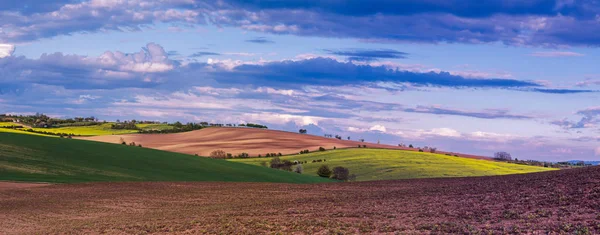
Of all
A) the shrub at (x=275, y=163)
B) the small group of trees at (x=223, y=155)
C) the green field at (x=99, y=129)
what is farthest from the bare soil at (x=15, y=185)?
the green field at (x=99, y=129)

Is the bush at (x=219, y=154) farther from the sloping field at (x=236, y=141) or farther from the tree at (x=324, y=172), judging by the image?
the tree at (x=324, y=172)

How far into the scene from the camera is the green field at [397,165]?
276 feet

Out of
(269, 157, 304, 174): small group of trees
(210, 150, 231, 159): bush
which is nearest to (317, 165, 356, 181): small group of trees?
(269, 157, 304, 174): small group of trees

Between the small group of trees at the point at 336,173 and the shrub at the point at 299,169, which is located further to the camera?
the shrub at the point at 299,169

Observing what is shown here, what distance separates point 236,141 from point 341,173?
38366mm

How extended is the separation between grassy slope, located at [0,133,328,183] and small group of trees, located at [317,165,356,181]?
31.6 feet

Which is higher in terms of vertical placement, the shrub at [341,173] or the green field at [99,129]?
the green field at [99,129]

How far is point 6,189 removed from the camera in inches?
1711

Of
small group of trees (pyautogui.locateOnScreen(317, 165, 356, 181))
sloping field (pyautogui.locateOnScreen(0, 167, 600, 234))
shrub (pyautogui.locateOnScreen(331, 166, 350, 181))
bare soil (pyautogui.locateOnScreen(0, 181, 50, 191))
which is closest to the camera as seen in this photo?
sloping field (pyautogui.locateOnScreen(0, 167, 600, 234))

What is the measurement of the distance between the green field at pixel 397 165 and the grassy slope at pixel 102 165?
14.5 m

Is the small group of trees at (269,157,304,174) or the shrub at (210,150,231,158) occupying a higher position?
the shrub at (210,150,231,158)

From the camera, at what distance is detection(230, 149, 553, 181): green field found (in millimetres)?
84188

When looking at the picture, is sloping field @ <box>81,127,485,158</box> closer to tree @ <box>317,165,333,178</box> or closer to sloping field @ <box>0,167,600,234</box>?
tree @ <box>317,165,333,178</box>

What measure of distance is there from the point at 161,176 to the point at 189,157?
18.0 meters
